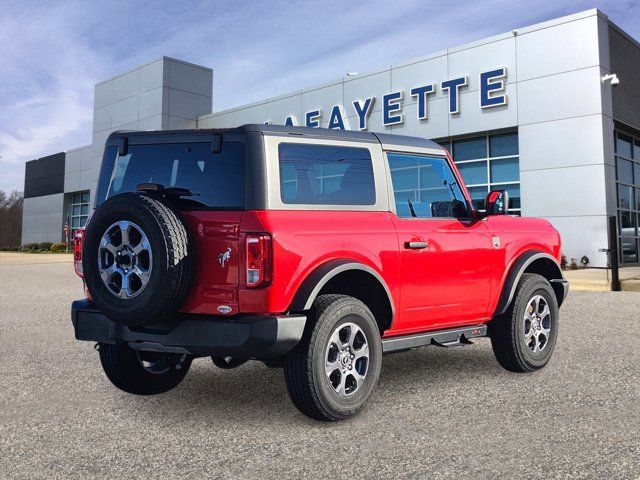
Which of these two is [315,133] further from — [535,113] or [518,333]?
[535,113]

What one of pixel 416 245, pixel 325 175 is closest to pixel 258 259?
pixel 325 175

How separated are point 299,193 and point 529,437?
6.78 feet

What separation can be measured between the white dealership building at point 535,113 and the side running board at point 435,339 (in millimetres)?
14871

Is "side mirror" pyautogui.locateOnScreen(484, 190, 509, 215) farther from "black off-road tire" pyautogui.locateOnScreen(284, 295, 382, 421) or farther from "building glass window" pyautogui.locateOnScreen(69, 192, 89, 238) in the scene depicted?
"building glass window" pyautogui.locateOnScreen(69, 192, 89, 238)

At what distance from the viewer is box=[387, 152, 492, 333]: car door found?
470 cm

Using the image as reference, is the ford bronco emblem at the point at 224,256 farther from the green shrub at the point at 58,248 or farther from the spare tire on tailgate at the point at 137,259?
the green shrub at the point at 58,248

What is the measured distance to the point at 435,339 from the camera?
16.1ft

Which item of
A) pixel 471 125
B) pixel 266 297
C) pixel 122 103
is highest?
pixel 122 103

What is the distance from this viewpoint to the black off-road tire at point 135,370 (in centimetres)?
477

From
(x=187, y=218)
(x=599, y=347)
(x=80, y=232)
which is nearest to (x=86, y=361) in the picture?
(x=80, y=232)

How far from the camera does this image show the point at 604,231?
18.5 m

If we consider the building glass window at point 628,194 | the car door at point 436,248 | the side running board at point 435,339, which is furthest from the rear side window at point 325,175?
the building glass window at point 628,194

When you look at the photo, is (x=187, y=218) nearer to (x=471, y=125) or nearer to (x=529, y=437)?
(x=529, y=437)

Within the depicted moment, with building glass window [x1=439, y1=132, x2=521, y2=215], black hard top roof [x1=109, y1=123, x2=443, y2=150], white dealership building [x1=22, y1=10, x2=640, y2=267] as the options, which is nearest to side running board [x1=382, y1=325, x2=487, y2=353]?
black hard top roof [x1=109, y1=123, x2=443, y2=150]
